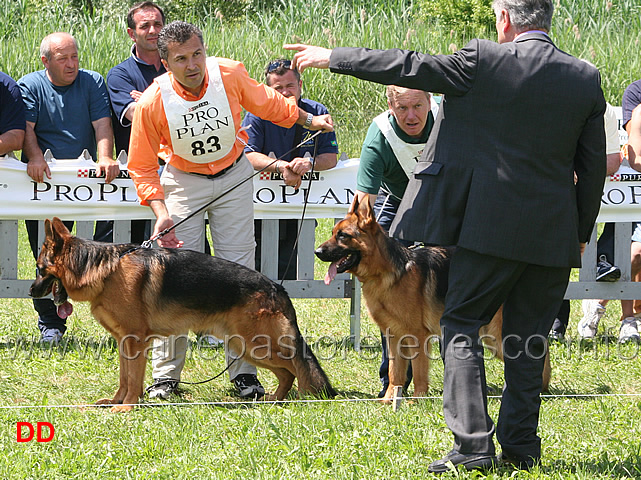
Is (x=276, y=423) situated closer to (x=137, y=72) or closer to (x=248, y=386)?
(x=248, y=386)

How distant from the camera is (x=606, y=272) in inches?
260

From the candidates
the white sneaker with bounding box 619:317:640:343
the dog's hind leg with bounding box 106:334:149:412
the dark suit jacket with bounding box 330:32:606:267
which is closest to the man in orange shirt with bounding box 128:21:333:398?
the dog's hind leg with bounding box 106:334:149:412

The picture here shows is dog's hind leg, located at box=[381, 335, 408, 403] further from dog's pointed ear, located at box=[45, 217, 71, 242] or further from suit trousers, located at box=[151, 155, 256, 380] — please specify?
dog's pointed ear, located at box=[45, 217, 71, 242]

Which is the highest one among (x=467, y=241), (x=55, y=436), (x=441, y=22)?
(x=441, y=22)

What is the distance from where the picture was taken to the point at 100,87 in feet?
21.5

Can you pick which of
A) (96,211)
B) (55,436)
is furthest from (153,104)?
(55,436)

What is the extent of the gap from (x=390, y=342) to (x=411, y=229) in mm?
1773

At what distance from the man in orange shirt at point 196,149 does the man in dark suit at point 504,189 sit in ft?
4.88

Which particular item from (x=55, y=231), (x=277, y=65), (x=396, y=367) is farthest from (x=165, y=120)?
(x=396, y=367)

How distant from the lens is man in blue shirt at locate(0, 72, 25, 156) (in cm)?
603

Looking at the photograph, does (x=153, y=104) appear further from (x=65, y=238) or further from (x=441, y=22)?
(x=441, y=22)

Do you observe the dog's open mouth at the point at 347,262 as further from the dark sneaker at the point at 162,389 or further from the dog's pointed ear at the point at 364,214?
the dark sneaker at the point at 162,389

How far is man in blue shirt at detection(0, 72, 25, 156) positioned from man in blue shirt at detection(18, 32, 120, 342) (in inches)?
6.5

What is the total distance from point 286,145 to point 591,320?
2.99 meters
